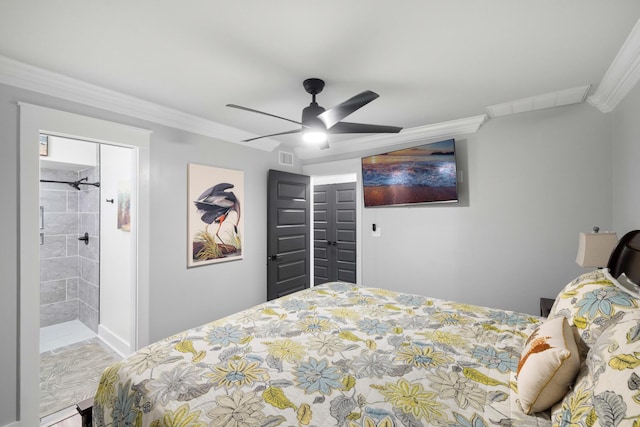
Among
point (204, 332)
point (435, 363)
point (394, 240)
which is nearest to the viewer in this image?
point (435, 363)

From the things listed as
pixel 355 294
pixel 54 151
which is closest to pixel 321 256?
pixel 355 294

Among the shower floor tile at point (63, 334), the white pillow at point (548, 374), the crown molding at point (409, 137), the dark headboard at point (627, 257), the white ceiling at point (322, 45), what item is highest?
the white ceiling at point (322, 45)

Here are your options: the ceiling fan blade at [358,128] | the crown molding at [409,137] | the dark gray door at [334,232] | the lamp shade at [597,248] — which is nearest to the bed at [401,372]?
the lamp shade at [597,248]

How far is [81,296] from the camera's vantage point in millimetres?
3926

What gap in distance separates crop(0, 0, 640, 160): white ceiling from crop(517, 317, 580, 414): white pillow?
1.51 meters

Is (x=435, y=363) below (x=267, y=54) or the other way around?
below

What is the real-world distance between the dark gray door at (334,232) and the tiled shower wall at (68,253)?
3257mm

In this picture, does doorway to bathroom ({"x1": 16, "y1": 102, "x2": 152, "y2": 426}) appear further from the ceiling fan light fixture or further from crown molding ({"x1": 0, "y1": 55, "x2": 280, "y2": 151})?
the ceiling fan light fixture

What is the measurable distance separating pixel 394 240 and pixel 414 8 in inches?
103

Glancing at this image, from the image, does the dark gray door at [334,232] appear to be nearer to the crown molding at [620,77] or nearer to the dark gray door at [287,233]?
the dark gray door at [287,233]

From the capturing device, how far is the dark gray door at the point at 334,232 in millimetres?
4965

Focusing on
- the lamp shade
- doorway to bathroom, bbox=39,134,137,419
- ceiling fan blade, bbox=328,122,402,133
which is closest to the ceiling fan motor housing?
ceiling fan blade, bbox=328,122,402,133

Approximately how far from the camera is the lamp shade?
1956 mm

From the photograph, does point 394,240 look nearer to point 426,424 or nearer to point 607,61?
point 607,61
